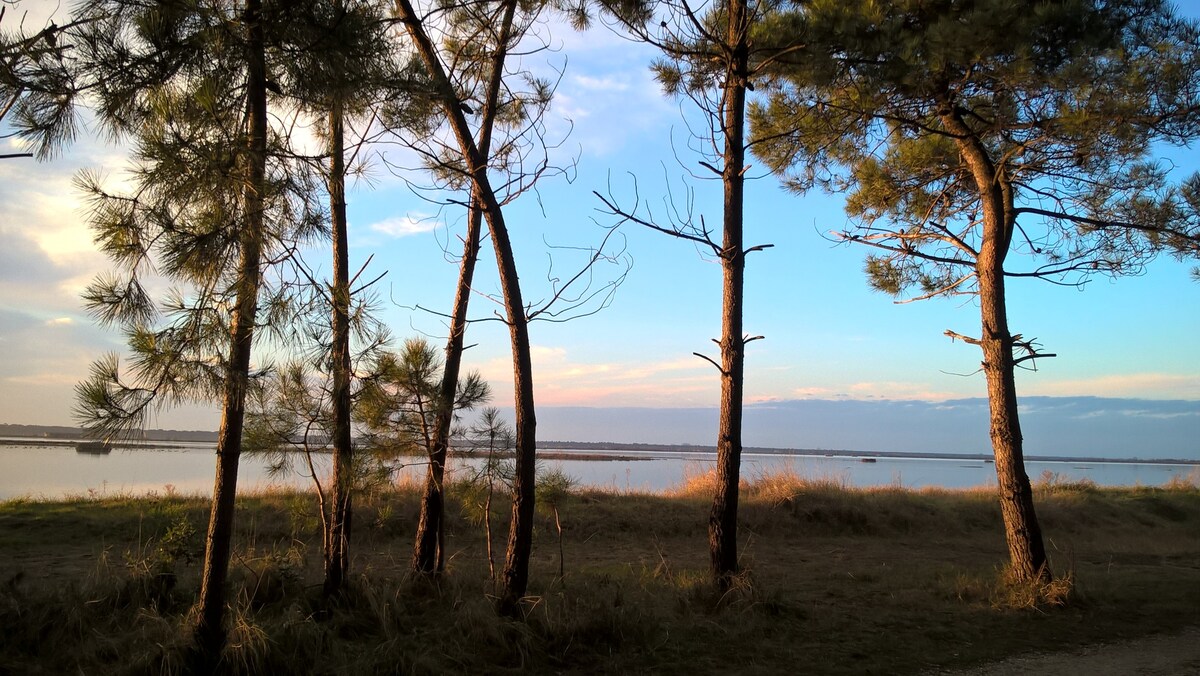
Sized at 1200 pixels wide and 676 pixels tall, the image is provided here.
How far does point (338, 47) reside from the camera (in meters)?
4.04

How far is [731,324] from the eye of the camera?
6.65 meters

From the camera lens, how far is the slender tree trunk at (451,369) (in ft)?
17.5

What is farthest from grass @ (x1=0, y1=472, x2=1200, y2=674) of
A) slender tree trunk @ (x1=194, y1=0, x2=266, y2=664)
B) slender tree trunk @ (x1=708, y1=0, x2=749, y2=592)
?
slender tree trunk @ (x1=708, y1=0, x2=749, y2=592)

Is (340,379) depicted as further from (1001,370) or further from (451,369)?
(1001,370)

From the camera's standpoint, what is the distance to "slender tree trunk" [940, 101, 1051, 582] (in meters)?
7.07

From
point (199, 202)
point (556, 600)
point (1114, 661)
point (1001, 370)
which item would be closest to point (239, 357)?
point (199, 202)

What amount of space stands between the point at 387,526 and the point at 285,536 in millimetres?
1297

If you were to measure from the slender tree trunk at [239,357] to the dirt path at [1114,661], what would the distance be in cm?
441

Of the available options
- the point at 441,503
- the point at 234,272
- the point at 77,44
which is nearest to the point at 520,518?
the point at 441,503

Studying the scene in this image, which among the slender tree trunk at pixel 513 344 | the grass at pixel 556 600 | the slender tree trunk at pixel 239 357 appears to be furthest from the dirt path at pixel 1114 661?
the slender tree trunk at pixel 239 357

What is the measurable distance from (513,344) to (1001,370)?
4.96 meters

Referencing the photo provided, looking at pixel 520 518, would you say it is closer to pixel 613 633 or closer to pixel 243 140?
pixel 613 633

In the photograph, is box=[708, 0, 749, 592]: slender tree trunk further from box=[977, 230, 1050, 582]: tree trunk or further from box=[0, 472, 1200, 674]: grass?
box=[977, 230, 1050, 582]: tree trunk

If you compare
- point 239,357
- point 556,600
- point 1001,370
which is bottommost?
point 556,600
